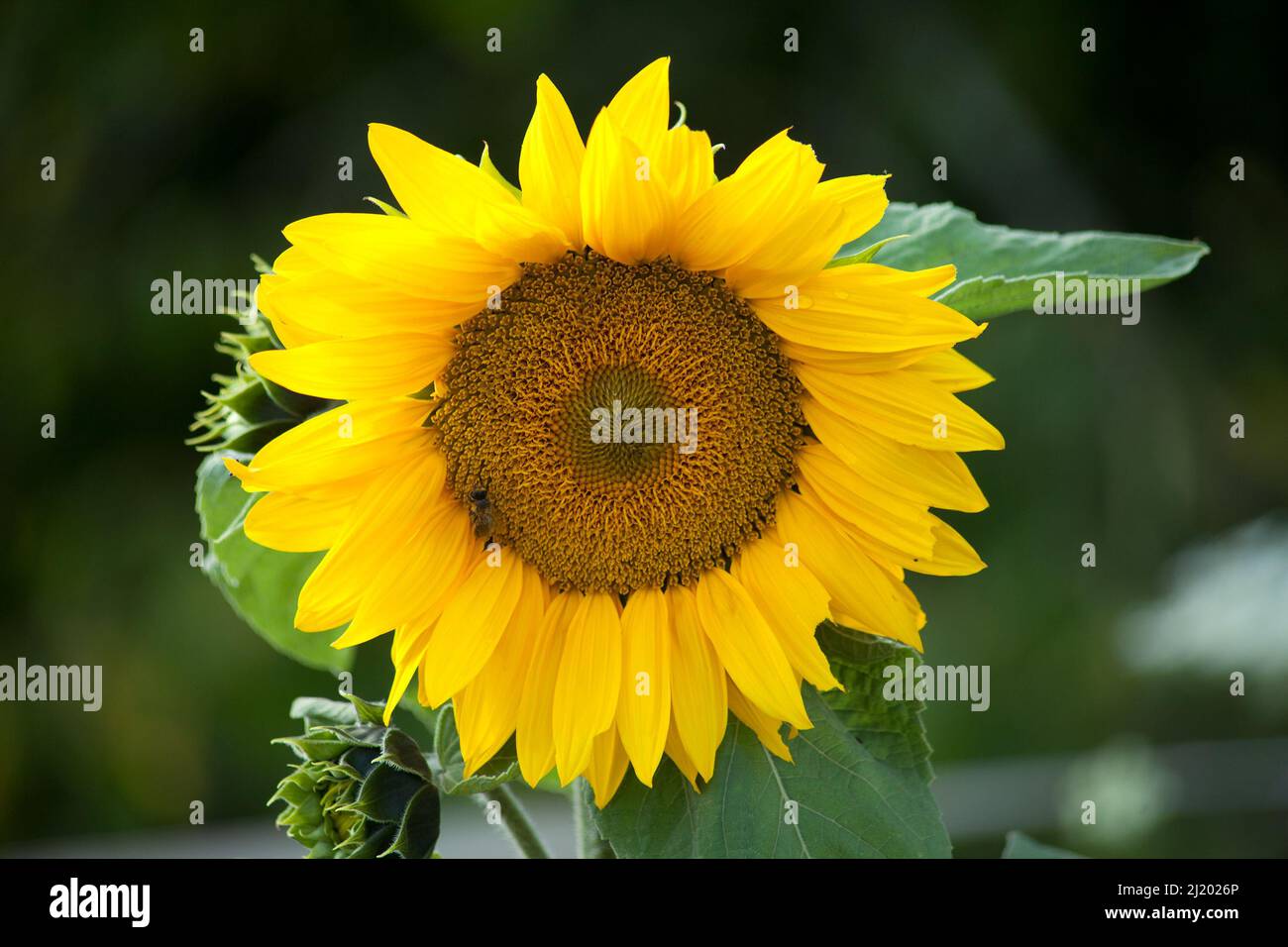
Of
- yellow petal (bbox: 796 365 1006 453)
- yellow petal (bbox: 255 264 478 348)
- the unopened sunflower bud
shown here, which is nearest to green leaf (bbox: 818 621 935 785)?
yellow petal (bbox: 796 365 1006 453)

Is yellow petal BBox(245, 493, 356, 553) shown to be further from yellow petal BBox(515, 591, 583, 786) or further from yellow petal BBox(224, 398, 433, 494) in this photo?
yellow petal BBox(515, 591, 583, 786)

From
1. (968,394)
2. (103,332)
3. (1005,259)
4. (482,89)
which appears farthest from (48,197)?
(1005,259)

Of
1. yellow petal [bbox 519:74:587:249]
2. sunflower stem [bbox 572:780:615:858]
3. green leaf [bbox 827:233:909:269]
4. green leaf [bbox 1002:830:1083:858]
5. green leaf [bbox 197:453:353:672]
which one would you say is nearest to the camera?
yellow petal [bbox 519:74:587:249]

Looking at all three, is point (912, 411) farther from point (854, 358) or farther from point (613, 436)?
point (613, 436)

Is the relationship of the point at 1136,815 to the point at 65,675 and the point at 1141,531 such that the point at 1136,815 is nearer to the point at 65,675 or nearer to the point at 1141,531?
the point at 1141,531

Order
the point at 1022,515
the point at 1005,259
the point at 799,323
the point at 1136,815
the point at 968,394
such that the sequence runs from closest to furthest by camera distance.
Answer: the point at 799,323 < the point at 1005,259 < the point at 1136,815 < the point at 968,394 < the point at 1022,515
